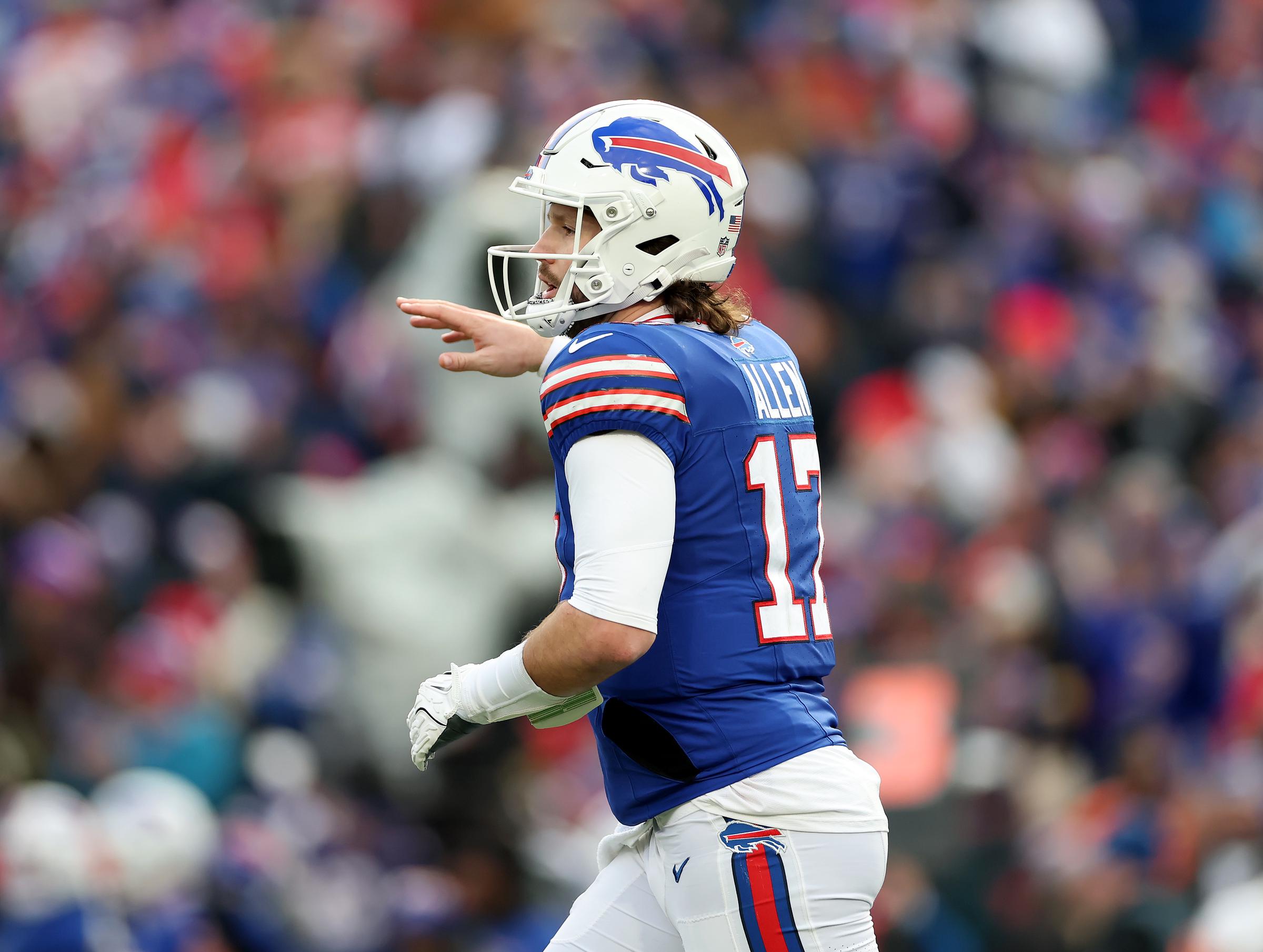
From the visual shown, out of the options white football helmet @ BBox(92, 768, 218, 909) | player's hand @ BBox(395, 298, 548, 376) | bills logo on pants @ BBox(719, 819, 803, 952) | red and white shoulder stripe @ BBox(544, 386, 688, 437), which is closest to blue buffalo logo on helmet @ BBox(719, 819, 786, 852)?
bills logo on pants @ BBox(719, 819, 803, 952)

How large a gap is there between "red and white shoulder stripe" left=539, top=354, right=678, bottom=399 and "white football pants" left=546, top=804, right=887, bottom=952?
0.80 metres

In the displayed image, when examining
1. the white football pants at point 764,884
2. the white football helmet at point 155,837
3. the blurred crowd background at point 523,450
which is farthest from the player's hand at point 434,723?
the white football helmet at point 155,837

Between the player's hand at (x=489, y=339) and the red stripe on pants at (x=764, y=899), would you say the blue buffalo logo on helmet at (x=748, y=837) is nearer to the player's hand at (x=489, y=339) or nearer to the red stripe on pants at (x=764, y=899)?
the red stripe on pants at (x=764, y=899)

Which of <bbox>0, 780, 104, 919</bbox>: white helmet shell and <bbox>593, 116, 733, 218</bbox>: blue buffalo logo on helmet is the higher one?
<bbox>593, 116, 733, 218</bbox>: blue buffalo logo on helmet

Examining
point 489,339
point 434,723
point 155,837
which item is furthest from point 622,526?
point 155,837

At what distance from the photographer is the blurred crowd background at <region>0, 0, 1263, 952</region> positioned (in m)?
6.99

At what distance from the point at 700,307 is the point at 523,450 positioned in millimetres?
5068

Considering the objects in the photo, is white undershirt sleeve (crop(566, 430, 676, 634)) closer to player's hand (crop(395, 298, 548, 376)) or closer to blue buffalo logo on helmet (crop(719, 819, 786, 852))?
blue buffalo logo on helmet (crop(719, 819, 786, 852))

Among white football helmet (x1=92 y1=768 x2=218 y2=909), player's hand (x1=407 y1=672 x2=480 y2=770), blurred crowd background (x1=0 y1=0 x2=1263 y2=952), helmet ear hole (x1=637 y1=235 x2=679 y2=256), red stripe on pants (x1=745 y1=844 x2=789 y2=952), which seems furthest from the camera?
A: blurred crowd background (x1=0 y1=0 x2=1263 y2=952)

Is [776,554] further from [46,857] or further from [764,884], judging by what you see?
[46,857]

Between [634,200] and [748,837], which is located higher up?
[634,200]

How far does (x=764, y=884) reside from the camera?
3.32 m

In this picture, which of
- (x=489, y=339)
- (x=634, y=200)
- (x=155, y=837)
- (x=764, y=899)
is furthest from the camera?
(x=155, y=837)

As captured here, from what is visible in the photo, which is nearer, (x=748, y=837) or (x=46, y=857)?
(x=748, y=837)
